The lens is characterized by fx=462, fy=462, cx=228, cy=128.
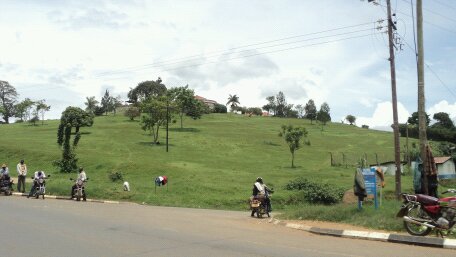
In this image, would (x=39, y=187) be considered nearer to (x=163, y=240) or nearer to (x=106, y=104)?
(x=163, y=240)

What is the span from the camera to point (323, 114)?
110m

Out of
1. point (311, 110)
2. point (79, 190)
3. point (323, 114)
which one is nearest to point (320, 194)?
point (79, 190)

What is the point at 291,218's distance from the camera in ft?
60.8

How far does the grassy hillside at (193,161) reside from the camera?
103ft

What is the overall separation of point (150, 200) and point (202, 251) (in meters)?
18.8

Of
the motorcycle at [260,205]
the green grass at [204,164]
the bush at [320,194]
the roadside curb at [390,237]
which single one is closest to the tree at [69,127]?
the green grass at [204,164]

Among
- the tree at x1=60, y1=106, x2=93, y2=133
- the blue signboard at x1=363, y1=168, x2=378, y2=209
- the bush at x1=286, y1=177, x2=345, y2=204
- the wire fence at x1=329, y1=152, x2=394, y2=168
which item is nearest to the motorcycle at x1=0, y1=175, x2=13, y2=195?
the tree at x1=60, y1=106, x2=93, y2=133

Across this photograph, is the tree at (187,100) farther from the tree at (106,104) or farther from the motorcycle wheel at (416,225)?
the motorcycle wheel at (416,225)

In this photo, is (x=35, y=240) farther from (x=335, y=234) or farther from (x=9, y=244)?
(x=335, y=234)

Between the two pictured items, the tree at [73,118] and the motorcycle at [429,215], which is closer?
the motorcycle at [429,215]

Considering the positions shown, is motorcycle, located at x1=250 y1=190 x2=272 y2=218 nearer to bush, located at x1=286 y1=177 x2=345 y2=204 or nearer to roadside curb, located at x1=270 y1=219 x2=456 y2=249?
roadside curb, located at x1=270 y1=219 x2=456 y2=249

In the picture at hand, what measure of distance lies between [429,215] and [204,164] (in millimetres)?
36226

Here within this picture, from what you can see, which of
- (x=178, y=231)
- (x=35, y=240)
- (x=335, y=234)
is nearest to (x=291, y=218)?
(x=335, y=234)

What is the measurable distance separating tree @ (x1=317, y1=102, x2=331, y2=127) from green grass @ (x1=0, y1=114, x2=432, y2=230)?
Answer: 67.0 ft
